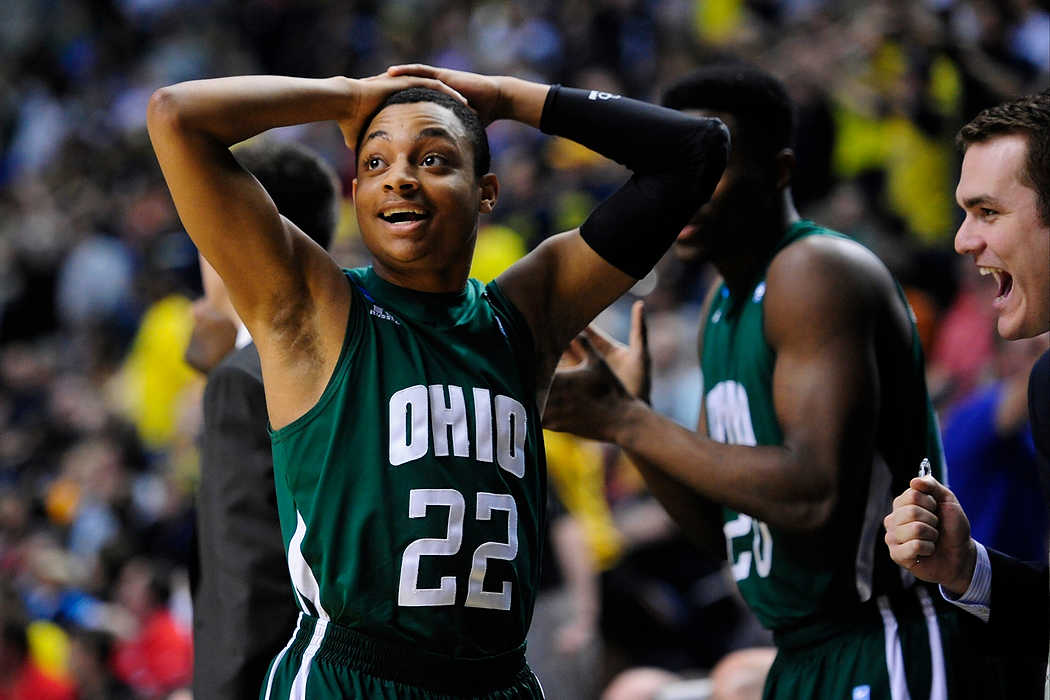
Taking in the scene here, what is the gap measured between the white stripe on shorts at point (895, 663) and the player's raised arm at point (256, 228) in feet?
5.41

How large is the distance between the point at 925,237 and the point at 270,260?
5832 mm

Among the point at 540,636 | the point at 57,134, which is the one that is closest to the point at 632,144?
the point at 540,636

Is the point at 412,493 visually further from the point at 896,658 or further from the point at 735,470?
the point at 896,658

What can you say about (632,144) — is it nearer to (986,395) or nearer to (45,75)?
(986,395)

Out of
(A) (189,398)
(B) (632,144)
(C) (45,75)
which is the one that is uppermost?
(C) (45,75)

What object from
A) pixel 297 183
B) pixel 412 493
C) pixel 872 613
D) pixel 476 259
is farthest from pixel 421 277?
pixel 476 259

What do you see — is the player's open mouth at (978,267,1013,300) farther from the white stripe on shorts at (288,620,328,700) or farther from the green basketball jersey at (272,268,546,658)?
the white stripe on shorts at (288,620,328,700)

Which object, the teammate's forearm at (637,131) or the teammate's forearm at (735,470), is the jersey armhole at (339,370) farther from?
the teammate's forearm at (735,470)

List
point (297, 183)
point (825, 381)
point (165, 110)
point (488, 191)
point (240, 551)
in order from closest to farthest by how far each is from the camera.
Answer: point (165, 110), point (488, 191), point (240, 551), point (825, 381), point (297, 183)

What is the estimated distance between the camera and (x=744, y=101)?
12.5 feet

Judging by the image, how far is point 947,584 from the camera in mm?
2980

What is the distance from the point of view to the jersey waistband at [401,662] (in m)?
2.75

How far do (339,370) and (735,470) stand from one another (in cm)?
113

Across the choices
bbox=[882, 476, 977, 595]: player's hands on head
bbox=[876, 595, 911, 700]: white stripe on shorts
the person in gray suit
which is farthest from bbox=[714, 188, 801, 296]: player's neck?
the person in gray suit
